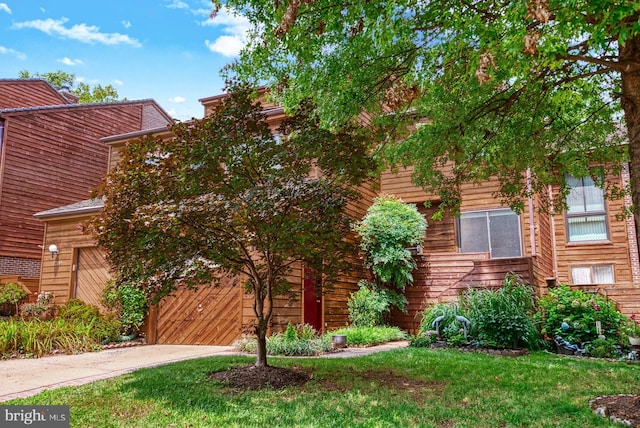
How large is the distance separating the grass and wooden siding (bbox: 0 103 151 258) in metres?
13.0

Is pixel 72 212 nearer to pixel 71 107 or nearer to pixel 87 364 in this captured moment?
pixel 87 364

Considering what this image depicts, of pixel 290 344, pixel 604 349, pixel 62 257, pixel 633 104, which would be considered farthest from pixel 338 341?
pixel 62 257

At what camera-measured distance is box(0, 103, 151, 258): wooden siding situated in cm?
1622

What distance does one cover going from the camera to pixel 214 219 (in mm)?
5703

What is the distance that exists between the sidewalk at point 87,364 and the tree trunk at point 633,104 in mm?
5175

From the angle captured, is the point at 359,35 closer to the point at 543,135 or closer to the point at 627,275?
the point at 543,135

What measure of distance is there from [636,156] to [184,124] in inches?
192

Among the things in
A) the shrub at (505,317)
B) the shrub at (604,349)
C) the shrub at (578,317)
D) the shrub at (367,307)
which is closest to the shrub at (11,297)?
the shrub at (367,307)

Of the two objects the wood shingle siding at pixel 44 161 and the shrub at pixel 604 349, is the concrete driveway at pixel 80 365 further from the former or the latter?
the wood shingle siding at pixel 44 161

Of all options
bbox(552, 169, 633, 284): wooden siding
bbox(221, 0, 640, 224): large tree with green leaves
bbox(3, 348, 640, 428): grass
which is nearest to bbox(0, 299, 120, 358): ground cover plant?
bbox(3, 348, 640, 428): grass

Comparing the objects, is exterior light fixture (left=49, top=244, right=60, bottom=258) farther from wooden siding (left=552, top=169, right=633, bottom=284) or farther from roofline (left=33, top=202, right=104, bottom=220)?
wooden siding (left=552, top=169, right=633, bottom=284)

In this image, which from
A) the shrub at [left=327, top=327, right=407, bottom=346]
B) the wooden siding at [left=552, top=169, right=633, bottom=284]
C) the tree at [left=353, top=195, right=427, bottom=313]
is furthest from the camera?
the wooden siding at [left=552, top=169, right=633, bottom=284]

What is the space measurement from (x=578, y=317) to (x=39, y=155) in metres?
18.0

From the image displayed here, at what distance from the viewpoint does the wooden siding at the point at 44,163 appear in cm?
1622
